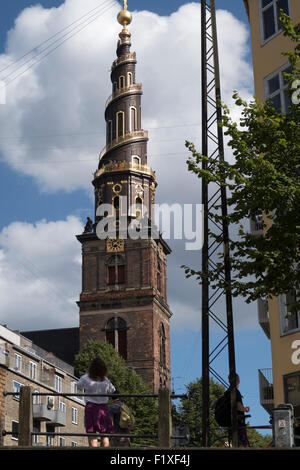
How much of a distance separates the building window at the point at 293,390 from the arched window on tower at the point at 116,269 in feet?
235

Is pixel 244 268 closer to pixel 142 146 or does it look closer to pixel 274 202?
pixel 274 202

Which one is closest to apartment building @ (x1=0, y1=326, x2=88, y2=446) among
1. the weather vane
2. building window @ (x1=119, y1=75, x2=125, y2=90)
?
building window @ (x1=119, y1=75, x2=125, y2=90)

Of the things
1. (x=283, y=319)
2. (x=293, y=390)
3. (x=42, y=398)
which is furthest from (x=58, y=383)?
(x=293, y=390)

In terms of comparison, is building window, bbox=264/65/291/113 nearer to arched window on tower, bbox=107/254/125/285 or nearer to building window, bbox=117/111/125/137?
arched window on tower, bbox=107/254/125/285

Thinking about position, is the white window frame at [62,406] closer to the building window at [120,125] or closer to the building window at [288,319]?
the building window at [120,125]

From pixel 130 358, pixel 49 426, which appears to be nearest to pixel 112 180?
pixel 130 358

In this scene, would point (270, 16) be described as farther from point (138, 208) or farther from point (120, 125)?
point (120, 125)

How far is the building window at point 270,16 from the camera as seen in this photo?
28703mm

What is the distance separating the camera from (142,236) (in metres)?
98.0

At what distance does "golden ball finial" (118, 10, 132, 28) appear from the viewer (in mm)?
108250

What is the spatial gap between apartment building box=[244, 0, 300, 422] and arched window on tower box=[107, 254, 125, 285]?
64280 millimetres

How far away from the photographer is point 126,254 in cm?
9800

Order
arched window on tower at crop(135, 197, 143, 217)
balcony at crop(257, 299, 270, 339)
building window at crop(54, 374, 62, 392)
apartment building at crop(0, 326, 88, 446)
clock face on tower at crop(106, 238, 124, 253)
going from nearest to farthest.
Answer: balcony at crop(257, 299, 270, 339)
apartment building at crop(0, 326, 88, 446)
building window at crop(54, 374, 62, 392)
clock face on tower at crop(106, 238, 124, 253)
arched window on tower at crop(135, 197, 143, 217)
